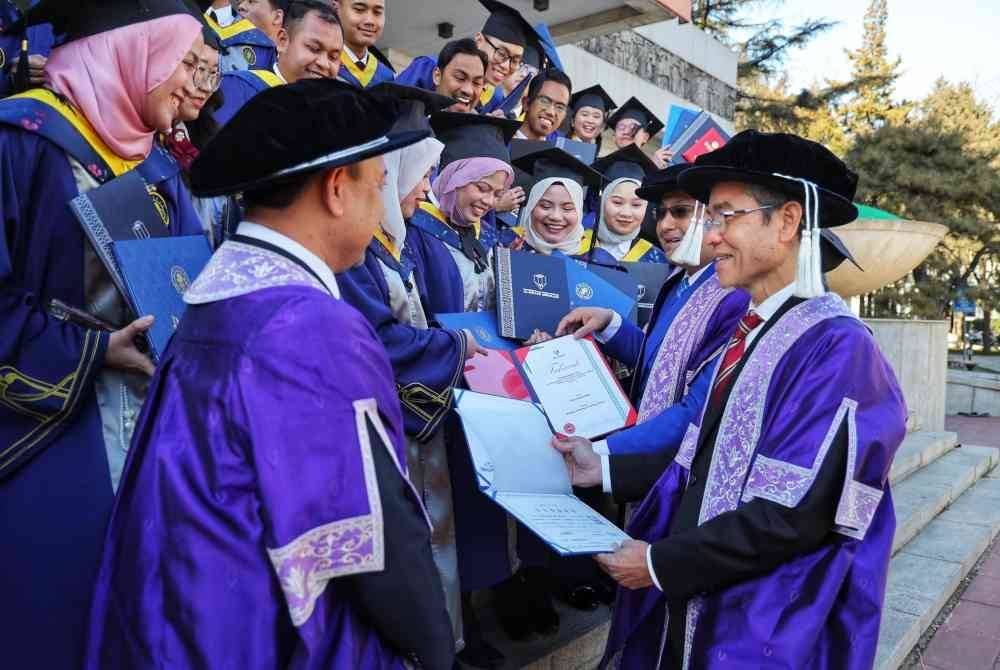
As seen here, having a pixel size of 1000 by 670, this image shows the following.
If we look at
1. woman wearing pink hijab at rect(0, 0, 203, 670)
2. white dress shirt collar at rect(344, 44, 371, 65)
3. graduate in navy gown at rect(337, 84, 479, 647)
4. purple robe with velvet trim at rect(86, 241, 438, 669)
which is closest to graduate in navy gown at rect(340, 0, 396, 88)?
white dress shirt collar at rect(344, 44, 371, 65)

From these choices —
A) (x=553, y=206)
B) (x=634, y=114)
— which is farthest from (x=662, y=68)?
(x=553, y=206)

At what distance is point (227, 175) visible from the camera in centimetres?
137

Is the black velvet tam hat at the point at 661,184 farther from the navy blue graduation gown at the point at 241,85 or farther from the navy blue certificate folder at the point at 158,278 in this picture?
the navy blue certificate folder at the point at 158,278

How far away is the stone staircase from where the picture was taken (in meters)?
3.47

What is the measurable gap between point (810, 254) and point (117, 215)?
5.97 ft

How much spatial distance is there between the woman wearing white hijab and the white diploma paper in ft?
0.87

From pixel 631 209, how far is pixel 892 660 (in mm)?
2989

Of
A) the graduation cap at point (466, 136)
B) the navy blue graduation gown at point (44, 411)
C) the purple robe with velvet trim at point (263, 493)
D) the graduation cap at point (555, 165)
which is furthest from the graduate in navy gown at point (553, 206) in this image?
the purple robe with velvet trim at point (263, 493)

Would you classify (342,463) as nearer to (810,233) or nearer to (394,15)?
(810,233)

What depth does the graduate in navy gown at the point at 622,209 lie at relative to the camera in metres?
5.09

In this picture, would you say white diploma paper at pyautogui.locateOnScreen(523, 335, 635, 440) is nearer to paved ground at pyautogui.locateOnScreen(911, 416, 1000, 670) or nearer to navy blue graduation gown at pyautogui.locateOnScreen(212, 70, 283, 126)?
navy blue graduation gown at pyautogui.locateOnScreen(212, 70, 283, 126)

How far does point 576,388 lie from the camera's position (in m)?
2.86

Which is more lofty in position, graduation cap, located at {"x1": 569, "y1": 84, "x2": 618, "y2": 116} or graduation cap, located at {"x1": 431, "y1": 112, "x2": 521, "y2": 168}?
graduation cap, located at {"x1": 569, "y1": 84, "x2": 618, "y2": 116}

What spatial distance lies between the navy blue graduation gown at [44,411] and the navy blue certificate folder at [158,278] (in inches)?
4.8
